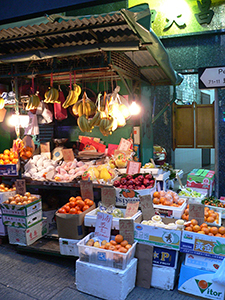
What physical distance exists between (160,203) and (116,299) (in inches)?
60.5

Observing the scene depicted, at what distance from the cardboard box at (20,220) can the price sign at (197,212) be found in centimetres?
256

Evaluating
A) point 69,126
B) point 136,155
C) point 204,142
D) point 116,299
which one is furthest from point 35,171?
point 204,142

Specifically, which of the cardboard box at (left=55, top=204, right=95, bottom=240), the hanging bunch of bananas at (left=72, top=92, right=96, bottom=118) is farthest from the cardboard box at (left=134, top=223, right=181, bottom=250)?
the hanging bunch of bananas at (left=72, top=92, right=96, bottom=118)

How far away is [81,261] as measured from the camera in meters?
3.55

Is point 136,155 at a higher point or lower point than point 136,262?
higher

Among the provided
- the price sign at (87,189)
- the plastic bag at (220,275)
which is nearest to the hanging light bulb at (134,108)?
the price sign at (87,189)

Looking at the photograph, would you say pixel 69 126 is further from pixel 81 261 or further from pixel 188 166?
pixel 188 166

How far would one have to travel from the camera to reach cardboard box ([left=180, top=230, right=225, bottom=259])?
3.25 meters

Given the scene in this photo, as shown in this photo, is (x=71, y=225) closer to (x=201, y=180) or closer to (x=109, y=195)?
(x=109, y=195)

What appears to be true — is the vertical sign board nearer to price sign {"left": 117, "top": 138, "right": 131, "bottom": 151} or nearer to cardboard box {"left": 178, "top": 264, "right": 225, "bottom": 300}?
price sign {"left": 117, "top": 138, "right": 131, "bottom": 151}

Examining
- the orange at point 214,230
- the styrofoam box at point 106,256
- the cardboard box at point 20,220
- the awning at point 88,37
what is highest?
the awning at point 88,37

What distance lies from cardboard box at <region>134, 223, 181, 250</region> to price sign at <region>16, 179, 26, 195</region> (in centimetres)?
234

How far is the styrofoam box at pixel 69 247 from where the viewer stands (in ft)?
13.3

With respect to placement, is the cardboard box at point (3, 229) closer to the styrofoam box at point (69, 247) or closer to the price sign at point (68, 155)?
the styrofoam box at point (69, 247)
